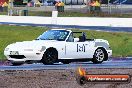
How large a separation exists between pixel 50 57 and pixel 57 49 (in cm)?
40

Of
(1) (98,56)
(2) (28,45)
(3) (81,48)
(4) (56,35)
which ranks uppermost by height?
(4) (56,35)

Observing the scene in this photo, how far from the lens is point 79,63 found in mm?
17297

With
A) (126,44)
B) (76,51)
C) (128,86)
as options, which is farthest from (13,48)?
(126,44)

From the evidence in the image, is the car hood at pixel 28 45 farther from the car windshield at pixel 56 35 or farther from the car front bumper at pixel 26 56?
the car windshield at pixel 56 35

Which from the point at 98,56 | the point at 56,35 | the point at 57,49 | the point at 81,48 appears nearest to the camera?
the point at 57,49

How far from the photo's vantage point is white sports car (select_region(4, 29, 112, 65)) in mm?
14820

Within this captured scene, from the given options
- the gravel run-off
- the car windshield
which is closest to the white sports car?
the car windshield

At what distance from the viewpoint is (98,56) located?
1642 centimetres

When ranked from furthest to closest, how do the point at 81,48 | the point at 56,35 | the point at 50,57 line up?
the point at 81,48
the point at 56,35
the point at 50,57

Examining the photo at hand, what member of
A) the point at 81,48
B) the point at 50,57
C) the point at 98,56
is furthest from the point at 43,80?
the point at 98,56

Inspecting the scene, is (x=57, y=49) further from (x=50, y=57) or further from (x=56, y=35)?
(x=56, y=35)

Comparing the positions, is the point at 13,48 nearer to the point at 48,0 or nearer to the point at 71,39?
the point at 71,39

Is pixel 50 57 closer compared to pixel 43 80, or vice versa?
pixel 43 80

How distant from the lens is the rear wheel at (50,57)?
48.9 feet
